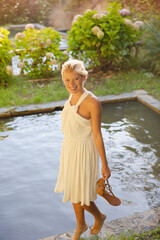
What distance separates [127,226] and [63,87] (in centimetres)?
412

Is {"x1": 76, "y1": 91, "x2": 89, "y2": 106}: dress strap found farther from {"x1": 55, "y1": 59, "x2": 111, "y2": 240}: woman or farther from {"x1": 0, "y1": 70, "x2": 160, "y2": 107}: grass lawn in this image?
{"x1": 0, "y1": 70, "x2": 160, "y2": 107}: grass lawn

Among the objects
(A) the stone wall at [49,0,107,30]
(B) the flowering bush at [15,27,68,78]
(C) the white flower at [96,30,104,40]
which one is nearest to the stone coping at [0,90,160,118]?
(C) the white flower at [96,30,104,40]

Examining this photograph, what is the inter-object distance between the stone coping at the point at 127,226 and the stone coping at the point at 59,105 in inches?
111

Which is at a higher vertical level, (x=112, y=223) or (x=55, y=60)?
(x=55, y=60)

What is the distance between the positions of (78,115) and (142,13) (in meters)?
8.33

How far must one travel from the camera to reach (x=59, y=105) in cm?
511

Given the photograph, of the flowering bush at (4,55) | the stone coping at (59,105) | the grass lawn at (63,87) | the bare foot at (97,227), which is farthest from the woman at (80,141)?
the flowering bush at (4,55)

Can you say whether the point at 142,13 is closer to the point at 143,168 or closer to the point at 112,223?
the point at 143,168

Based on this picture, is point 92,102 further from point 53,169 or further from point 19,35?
point 19,35

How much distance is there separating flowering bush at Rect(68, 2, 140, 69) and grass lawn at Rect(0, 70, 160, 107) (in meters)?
0.45

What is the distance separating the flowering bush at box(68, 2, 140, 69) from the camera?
6454 mm

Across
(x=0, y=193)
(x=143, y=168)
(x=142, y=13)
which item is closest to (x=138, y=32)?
(x=142, y=13)

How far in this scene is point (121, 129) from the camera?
4.41 meters

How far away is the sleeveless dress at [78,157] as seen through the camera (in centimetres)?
197
